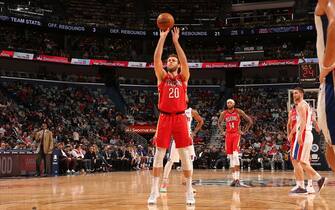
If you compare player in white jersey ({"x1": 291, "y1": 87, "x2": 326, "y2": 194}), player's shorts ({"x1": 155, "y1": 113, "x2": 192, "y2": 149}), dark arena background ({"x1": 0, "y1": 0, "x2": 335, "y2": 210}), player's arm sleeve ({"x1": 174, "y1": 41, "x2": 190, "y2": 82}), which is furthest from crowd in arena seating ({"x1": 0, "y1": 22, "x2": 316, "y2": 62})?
player's shorts ({"x1": 155, "y1": 113, "x2": 192, "y2": 149})

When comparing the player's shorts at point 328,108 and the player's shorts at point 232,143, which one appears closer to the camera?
the player's shorts at point 328,108

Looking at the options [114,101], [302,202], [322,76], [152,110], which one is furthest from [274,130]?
[322,76]

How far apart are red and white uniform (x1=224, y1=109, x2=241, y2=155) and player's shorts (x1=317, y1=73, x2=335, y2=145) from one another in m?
7.55

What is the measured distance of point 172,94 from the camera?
6.63m

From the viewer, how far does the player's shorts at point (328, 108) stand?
3.23 m

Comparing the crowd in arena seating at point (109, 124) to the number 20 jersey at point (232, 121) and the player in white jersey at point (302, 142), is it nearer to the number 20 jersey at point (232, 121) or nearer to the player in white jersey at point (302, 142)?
the number 20 jersey at point (232, 121)

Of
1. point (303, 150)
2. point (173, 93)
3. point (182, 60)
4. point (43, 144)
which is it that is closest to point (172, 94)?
point (173, 93)

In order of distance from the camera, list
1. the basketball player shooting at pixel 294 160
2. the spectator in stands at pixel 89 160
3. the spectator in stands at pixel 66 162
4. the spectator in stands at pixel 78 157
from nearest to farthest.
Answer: the basketball player shooting at pixel 294 160, the spectator in stands at pixel 66 162, the spectator in stands at pixel 78 157, the spectator in stands at pixel 89 160

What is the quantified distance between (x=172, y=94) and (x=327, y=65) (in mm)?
3598

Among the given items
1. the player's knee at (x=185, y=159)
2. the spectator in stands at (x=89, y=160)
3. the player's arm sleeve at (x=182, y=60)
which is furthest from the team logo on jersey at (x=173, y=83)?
the spectator in stands at (x=89, y=160)

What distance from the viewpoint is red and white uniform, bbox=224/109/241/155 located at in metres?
10.9

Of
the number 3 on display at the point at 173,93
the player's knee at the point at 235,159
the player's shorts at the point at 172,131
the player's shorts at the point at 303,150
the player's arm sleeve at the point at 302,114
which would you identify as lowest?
the player's knee at the point at 235,159

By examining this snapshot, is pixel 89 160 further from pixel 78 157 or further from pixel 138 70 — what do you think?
pixel 138 70

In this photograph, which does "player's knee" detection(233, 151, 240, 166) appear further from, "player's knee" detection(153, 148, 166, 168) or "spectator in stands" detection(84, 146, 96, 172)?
"spectator in stands" detection(84, 146, 96, 172)
